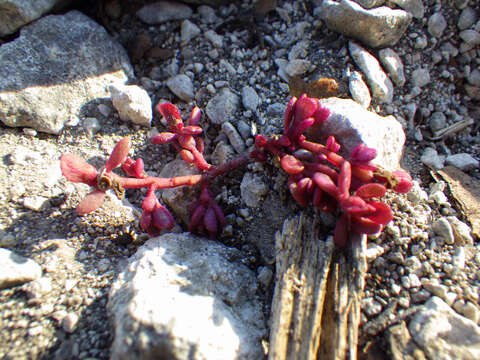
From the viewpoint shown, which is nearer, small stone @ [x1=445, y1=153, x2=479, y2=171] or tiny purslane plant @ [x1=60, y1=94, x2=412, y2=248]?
tiny purslane plant @ [x1=60, y1=94, x2=412, y2=248]

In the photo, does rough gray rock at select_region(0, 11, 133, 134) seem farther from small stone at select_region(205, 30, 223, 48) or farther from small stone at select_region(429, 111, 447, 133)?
small stone at select_region(429, 111, 447, 133)

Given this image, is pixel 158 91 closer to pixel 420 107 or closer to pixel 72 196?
pixel 72 196

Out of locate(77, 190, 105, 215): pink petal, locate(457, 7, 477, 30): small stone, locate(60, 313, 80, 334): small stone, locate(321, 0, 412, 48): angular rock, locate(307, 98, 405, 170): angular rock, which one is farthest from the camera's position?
locate(457, 7, 477, 30): small stone

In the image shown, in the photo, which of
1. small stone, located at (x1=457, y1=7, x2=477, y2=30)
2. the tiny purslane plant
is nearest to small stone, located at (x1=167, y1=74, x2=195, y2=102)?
the tiny purslane plant

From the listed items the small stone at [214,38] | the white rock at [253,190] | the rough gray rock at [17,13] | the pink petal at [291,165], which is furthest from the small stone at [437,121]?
the rough gray rock at [17,13]

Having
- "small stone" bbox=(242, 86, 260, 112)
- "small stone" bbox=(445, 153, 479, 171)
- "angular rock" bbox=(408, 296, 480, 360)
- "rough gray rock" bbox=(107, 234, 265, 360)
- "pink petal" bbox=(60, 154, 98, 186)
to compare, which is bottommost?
"rough gray rock" bbox=(107, 234, 265, 360)

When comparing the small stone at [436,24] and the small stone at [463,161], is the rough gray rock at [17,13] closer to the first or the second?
the small stone at [436,24]

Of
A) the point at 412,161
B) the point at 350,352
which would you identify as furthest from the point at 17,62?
the point at 412,161
